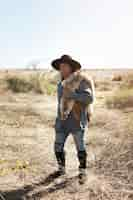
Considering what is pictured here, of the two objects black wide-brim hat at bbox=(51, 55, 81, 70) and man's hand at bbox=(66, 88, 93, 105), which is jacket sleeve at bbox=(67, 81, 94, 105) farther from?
black wide-brim hat at bbox=(51, 55, 81, 70)

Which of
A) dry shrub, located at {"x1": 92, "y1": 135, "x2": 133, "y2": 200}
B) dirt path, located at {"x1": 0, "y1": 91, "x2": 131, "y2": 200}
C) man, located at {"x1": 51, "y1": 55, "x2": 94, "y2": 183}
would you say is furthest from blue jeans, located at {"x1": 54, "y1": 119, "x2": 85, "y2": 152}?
dry shrub, located at {"x1": 92, "y1": 135, "x2": 133, "y2": 200}

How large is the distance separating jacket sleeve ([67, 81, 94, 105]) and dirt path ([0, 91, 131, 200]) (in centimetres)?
117

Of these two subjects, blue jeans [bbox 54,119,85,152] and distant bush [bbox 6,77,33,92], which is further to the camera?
distant bush [bbox 6,77,33,92]

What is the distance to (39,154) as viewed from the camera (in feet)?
21.9

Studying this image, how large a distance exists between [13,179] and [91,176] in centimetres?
113

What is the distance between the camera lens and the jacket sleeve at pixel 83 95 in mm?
4621

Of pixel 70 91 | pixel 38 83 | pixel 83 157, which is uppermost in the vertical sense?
pixel 70 91

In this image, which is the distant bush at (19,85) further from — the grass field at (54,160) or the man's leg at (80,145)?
the man's leg at (80,145)

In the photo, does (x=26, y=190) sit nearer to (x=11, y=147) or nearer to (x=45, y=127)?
(x=11, y=147)

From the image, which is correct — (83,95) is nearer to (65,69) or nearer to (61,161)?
(65,69)

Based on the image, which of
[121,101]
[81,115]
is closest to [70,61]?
[81,115]

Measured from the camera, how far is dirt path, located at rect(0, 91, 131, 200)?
4801 mm

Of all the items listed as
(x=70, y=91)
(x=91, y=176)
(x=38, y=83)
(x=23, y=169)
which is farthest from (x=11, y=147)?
(x=38, y=83)

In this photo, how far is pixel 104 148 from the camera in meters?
6.82
